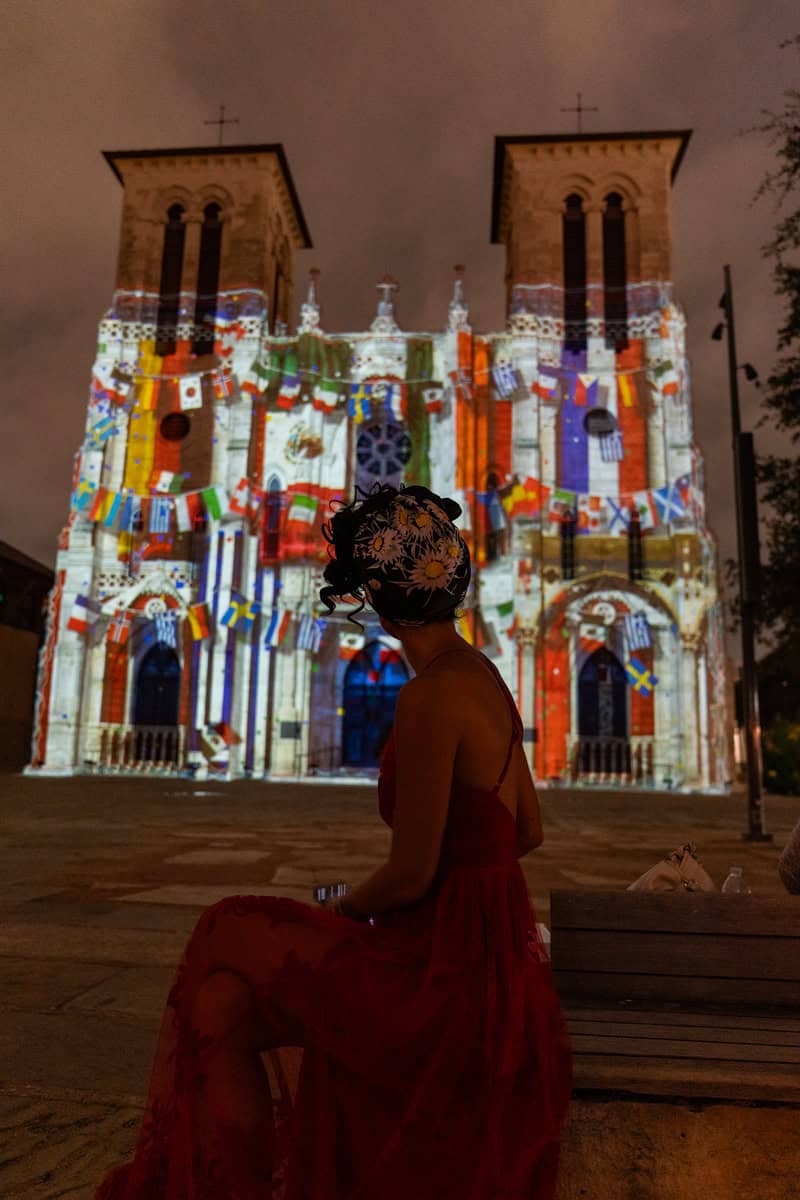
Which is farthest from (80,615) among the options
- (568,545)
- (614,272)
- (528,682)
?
(614,272)

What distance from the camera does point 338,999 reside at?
1.72m

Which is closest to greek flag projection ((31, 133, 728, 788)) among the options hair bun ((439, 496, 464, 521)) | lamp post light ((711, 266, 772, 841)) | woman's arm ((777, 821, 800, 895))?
lamp post light ((711, 266, 772, 841))

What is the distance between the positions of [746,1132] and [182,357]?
26.9 metres

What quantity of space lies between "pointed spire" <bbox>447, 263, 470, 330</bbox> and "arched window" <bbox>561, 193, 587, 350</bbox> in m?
3.09

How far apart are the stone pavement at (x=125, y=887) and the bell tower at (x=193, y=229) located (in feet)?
55.3

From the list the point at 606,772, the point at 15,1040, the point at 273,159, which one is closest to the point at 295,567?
the point at 606,772

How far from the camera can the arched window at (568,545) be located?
77.5 feet

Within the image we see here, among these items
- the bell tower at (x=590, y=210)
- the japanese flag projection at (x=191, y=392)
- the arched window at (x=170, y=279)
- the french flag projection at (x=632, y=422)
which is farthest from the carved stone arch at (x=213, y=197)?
the french flag projection at (x=632, y=422)

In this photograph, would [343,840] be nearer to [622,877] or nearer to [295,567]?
[622,877]

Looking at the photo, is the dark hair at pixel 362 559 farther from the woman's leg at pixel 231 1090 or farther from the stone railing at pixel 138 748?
the stone railing at pixel 138 748

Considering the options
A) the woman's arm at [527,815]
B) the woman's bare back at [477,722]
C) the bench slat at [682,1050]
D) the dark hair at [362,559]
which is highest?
the dark hair at [362,559]

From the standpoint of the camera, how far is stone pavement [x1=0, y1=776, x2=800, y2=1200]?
8.18 feet

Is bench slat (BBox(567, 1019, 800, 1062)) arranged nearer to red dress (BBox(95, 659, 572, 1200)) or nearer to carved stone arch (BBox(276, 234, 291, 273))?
red dress (BBox(95, 659, 572, 1200))

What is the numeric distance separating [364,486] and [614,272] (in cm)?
1040
